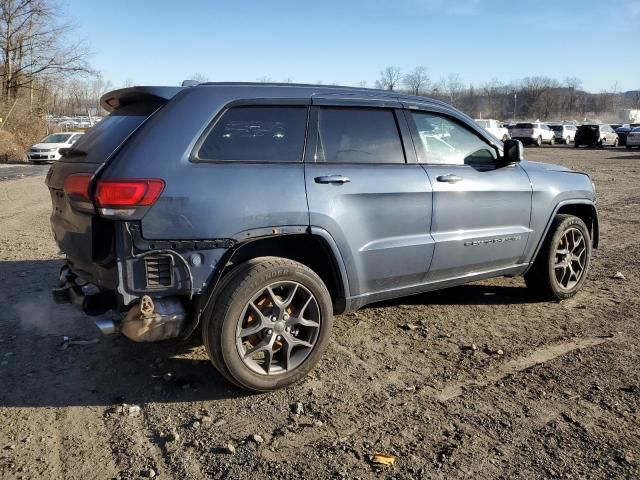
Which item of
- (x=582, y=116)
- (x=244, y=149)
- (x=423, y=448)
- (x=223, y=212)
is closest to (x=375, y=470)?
(x=423, y=448)

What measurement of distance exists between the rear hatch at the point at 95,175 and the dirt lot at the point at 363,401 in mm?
790

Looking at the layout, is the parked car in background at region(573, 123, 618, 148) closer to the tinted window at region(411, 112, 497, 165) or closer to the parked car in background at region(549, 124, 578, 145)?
the parked car in background at region(549, 124, 578, 145)

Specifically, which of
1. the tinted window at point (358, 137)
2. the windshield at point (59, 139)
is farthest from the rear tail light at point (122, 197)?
the windshield at point (59, 139)

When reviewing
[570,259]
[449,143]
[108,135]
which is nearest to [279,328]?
[108,135]

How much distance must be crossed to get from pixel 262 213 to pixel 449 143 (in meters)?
1.93

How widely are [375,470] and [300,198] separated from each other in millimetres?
1642

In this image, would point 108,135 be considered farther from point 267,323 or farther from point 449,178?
point 449,178

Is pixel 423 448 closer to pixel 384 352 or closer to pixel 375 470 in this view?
pixel 375 470

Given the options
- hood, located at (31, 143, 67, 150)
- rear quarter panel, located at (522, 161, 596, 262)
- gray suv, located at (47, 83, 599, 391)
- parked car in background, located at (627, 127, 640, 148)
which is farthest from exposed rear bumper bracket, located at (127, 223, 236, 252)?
parked car in background, located at (627, 127, 640, 148)

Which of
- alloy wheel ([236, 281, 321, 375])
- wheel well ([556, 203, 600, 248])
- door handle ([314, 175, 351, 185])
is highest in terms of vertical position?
door handle ([314, 175, 351, 185])

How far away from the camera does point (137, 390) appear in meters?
3.52

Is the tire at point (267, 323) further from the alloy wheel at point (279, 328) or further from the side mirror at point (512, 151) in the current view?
the side mirror at point (512, 151)

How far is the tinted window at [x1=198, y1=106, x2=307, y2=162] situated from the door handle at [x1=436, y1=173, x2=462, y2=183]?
1.18 metres

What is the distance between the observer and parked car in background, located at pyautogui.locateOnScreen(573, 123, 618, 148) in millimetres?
38562
